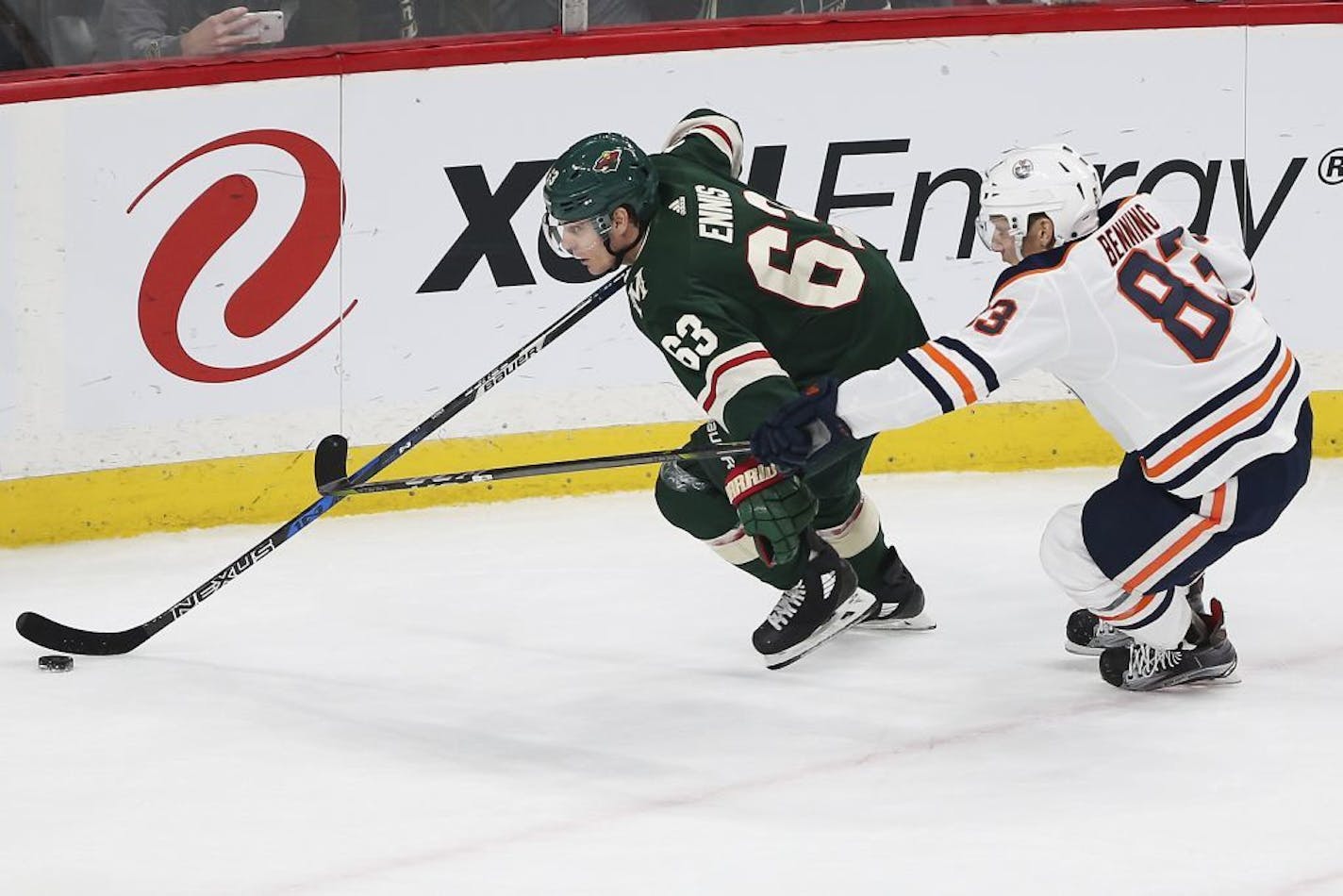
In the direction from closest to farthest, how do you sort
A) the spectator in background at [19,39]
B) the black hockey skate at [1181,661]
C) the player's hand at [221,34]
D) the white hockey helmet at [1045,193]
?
the white hockey helmet at [1045,193], the black hockey skate at [1181,661], the spectator in background at [19,39], the player's hand at [221,34]

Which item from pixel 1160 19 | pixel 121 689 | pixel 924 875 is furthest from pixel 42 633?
pixel 1160 19

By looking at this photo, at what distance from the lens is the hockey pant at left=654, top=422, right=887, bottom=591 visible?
11.7 ft

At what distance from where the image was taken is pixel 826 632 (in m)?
3.70

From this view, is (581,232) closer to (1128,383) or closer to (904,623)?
(1128,383)

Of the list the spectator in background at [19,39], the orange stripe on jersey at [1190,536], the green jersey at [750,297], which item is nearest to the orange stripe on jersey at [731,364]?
the green jersey at [750,297]

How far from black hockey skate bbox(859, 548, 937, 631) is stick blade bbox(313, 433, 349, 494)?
103 cm

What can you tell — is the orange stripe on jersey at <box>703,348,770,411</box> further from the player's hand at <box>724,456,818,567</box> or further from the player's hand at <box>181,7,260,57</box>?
the player's hand at <box>181,7,260,57</box>

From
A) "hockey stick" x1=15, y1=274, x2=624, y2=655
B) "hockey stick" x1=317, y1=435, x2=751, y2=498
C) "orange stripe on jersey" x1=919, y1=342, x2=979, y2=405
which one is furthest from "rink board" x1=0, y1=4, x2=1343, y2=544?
"orange stripe on jersey" x1=919, y1=342, x2=979, y2=405

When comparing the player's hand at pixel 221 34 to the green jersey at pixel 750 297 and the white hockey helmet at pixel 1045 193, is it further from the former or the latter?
the white hockey helmet at pixel 1045 193

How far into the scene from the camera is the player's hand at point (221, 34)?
4441 millimetres

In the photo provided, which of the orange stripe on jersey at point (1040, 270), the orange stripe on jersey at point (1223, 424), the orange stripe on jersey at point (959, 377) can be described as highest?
the orange stripe on jersey at point (1040, 270)

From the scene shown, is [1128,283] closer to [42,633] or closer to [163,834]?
[163,834]

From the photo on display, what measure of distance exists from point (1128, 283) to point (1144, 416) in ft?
0.73

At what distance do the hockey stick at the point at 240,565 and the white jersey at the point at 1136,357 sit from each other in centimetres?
93
